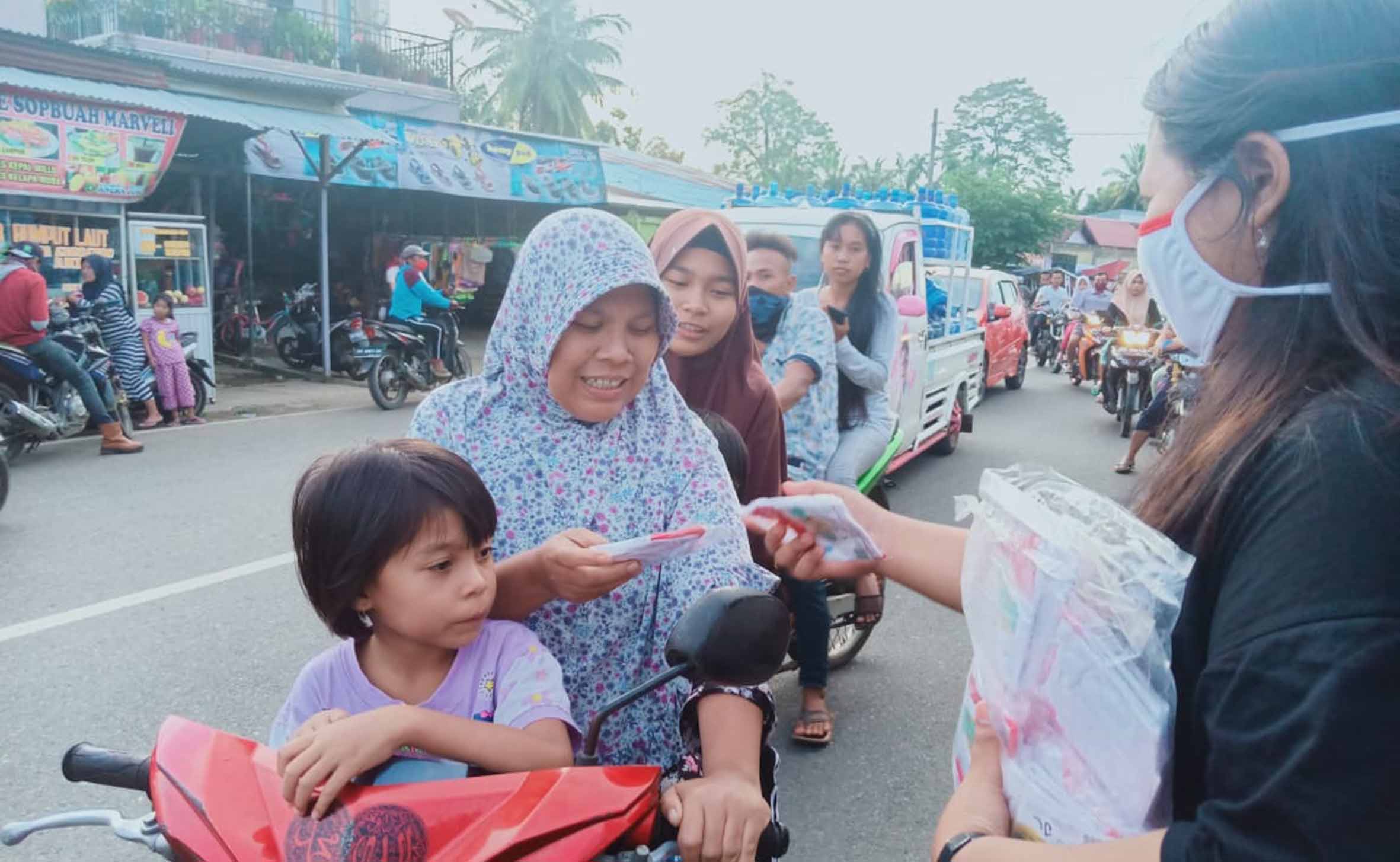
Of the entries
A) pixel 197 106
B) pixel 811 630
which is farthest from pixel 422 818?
pixel 197 106

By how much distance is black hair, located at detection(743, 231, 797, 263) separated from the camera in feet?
13.0

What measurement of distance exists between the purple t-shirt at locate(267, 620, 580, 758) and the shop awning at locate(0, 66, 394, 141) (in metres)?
10.3

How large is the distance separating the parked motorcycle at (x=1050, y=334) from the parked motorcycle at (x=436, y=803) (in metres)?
18.4

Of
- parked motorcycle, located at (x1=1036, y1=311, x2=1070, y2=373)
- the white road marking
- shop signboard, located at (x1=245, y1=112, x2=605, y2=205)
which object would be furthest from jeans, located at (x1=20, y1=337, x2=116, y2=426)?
parked motorcycle, located at (x1=1036, y1=311, x2=1070, y2=373)

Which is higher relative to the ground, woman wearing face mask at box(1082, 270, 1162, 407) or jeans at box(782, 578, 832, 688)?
woman wearing face mask at box(1082, 270, 1162, 407)

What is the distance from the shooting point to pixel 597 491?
1711 mm

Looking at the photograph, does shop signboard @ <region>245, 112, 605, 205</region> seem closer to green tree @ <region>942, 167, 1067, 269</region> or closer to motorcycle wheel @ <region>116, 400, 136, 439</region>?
motorcycle wheel @ <region>116, 400, 136, 439</region>

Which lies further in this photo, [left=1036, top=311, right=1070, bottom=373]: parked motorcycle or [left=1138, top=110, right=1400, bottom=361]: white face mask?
[left=1036, top=311, right=1070, bottom=373]: parked motorcycle

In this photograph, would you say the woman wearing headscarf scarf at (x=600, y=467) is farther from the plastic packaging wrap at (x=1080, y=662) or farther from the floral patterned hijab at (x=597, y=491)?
the plastic packaging wrap at (x=1080, y=662)

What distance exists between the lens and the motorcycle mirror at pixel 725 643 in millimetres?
1319

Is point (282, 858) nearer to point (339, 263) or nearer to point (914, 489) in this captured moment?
point (914, 489)

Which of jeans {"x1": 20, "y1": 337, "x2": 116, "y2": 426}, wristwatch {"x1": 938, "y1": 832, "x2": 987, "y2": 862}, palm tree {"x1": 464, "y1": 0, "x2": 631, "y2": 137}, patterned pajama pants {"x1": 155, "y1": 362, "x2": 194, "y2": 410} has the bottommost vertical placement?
patterned pajama pants {"x1": 155, "y1": 362, "x2": 194, "y2": 410}

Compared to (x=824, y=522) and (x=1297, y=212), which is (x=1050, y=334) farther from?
(x=1297, y=212)

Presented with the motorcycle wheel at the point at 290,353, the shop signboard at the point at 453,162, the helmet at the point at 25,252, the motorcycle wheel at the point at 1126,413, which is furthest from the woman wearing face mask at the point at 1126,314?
the motorcycle wheel at the point at 290,353
